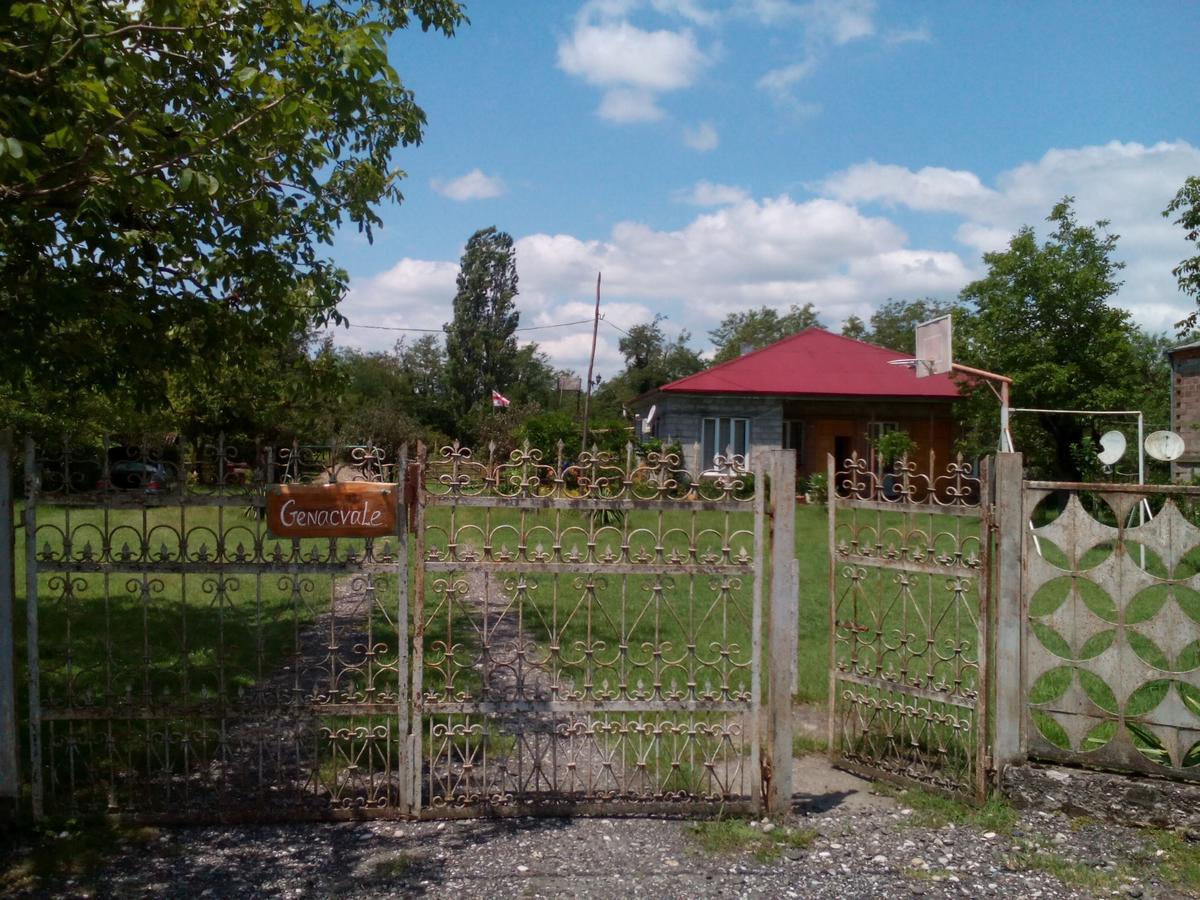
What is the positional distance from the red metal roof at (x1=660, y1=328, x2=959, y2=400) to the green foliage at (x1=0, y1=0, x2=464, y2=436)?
20314 millimetres

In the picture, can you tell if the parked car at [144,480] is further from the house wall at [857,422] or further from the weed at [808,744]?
the house wall at [857,422]

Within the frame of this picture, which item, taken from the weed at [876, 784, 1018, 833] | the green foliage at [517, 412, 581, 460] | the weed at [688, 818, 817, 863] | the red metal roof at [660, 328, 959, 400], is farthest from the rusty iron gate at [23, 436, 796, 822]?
the red metal roof at [660, 328, 959, 400]

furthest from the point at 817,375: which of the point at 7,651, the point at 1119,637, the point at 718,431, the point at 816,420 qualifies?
the point at 7,651

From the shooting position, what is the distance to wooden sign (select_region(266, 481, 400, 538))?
15.0ft

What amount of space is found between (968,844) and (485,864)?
2.37 m

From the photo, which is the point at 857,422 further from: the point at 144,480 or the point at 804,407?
the point at 144,480

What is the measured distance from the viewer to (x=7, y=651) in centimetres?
452

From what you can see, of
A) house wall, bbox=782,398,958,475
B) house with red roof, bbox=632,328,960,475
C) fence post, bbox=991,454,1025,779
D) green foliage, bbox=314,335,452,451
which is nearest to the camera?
fence post, bbox=991,454,1025,779

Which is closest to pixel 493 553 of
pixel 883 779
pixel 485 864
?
pixel 485 864

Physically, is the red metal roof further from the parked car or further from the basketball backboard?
the parked car

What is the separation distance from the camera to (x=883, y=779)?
17.5ft

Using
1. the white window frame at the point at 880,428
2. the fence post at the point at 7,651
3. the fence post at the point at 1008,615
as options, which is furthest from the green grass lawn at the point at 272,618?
the white window frame at the point at 880,428

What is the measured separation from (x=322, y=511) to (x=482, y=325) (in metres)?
38.3

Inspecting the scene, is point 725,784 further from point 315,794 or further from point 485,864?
point 315,794
